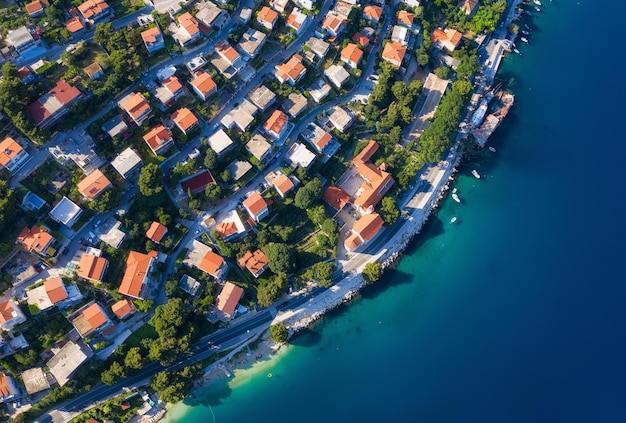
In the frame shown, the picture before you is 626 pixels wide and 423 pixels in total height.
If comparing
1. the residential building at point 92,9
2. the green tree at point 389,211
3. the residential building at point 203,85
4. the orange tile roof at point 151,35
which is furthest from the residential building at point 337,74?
the residential building at point 92,9

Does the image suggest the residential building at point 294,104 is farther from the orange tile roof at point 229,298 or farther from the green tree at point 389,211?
the orange tile roof at point 229,298

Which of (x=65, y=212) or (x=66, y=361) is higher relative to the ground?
(x=65, y=212)

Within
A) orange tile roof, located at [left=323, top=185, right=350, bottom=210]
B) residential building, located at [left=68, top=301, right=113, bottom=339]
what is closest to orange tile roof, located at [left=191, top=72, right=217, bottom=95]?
orange tile roof, located at [left=323, top=185, right=350, bottom=210]

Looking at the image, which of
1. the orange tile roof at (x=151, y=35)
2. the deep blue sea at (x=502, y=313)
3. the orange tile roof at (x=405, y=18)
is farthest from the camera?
the orange tile roof at (x=405, y=18)

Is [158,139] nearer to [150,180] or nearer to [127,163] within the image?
[127,163]

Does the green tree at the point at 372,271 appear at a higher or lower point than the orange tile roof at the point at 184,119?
lower

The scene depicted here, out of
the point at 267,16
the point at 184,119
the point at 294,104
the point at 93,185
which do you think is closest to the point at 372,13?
the point at 267,16
